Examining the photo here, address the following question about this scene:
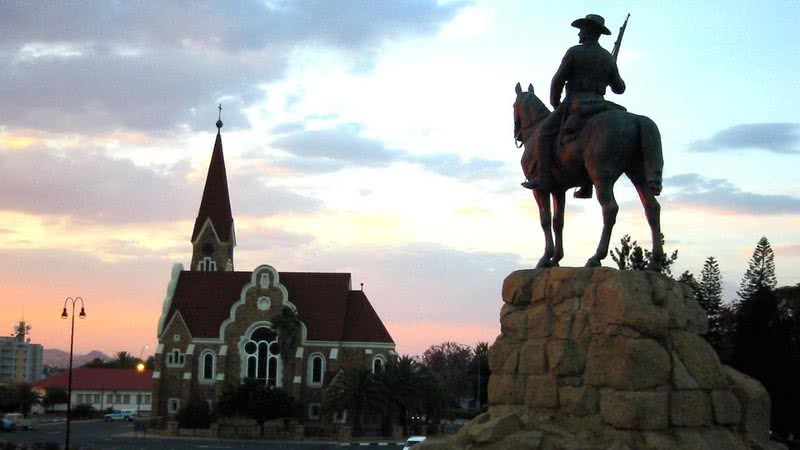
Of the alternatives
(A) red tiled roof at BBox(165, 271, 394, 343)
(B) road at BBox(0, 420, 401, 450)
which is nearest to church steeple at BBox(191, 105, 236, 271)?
(A) red tiled roof at BBox(165, 271, 394, 343)

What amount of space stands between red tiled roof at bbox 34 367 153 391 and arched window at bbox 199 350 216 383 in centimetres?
3682

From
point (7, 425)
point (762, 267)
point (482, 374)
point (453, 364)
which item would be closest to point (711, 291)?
point (762, 267)

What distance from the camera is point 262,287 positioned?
72438 mm

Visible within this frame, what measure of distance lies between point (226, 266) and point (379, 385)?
30674 millimetres

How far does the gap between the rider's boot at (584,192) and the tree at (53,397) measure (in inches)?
3948

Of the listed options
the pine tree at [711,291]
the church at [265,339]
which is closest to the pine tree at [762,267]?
the pine tree at [711,291]

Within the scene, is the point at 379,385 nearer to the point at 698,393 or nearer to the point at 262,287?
the point at 262,287

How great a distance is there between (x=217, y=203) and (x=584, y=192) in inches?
2953

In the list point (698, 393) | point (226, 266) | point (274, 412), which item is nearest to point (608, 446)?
point (698, 393)

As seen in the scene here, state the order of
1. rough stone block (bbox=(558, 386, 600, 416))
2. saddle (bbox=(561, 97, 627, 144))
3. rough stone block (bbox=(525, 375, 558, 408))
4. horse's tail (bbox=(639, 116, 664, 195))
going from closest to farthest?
rough stone block (bbox=(558, 386, 600, 416))
rough stone block (bbox=(525, 375, 558, 408))
horse's tail (bbox=(639, 116, 664, 195))
saddle (bbox=(561, 97, 627, 144))

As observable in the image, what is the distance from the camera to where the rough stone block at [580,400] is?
11.2 meters

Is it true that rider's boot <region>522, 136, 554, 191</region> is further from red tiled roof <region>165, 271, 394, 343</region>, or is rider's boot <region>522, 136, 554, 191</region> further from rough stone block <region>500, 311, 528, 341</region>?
red tiled roof <region>165, 271, 394, 343</region>

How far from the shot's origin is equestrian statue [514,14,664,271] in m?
11.9

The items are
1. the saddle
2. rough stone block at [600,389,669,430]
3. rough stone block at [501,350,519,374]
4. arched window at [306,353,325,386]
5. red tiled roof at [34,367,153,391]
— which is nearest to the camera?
rough stone block at [600,389,669,430]
